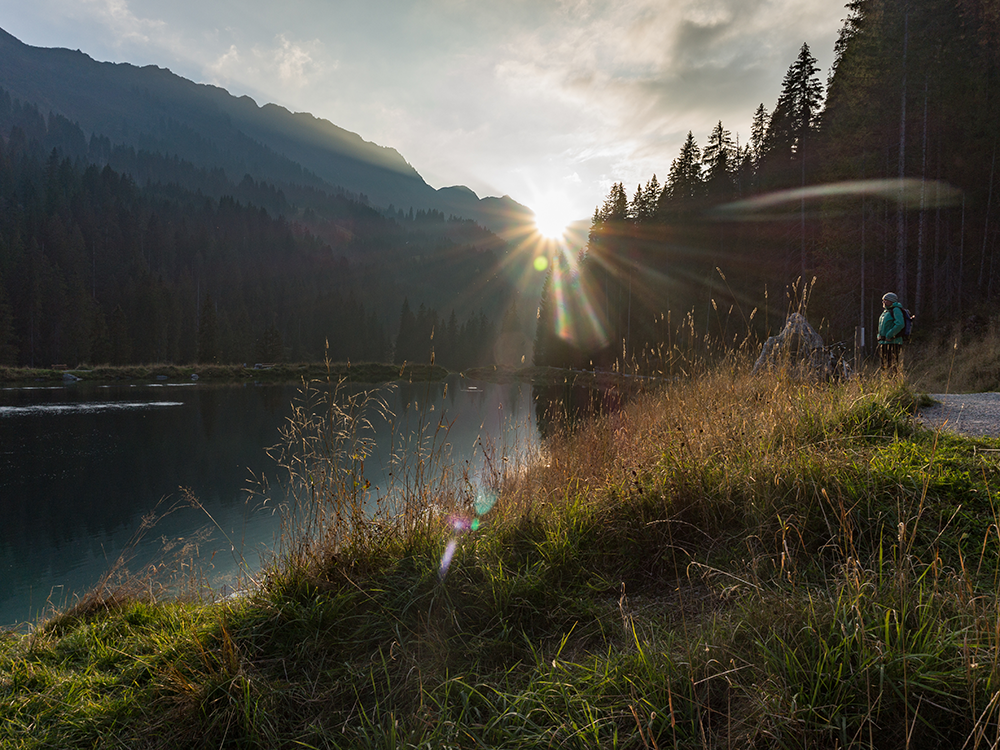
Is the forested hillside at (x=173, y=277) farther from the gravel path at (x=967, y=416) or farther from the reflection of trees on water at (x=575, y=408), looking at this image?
the gravel path at (x=967, y=416)

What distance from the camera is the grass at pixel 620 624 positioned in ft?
5.00

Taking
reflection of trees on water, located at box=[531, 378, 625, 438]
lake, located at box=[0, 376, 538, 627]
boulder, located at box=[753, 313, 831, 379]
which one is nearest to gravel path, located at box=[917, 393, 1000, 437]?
boulder, located at box=[753, 313, 831, 379]

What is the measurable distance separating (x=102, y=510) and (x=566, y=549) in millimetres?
12831

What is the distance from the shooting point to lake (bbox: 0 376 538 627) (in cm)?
746

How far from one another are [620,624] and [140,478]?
15883 millimetres

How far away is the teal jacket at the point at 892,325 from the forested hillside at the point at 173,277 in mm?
14322

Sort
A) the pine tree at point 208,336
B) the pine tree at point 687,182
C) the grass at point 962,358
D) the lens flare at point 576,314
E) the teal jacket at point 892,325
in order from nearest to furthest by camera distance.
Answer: the teal jacket at point 892,325, the grass at point 962,358, the pine tree at point 687,182, the lens flare at point 576,314, the pine tree at point 208,336

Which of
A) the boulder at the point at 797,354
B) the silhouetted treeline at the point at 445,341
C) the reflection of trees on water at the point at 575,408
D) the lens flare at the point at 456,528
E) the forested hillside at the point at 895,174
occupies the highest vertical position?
the forested hillside at the point at 895,174

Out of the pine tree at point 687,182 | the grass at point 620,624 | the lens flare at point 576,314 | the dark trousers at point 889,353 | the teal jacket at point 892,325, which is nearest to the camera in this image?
the grass at point 620,624

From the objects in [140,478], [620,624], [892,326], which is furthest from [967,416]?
[140,478]

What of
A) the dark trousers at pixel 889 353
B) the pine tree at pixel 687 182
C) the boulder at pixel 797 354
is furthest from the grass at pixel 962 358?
the pine tree at pixel 687 182

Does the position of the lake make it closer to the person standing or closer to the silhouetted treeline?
the person standing

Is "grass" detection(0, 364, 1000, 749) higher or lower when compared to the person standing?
lower

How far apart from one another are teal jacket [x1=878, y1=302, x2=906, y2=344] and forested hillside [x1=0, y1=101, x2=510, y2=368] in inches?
564
